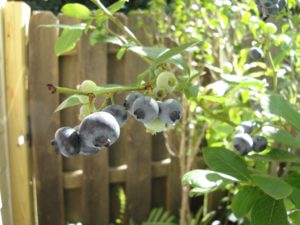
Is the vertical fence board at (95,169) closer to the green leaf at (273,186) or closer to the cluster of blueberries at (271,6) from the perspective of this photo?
the cluster of blueberries at (271,6)

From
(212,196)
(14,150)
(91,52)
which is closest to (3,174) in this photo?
(14,150)

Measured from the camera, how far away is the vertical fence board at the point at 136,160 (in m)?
2.62

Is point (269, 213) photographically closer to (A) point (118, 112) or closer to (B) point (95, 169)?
(A) point (118, 112)

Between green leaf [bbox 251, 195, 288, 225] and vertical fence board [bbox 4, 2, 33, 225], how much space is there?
53.4 inches

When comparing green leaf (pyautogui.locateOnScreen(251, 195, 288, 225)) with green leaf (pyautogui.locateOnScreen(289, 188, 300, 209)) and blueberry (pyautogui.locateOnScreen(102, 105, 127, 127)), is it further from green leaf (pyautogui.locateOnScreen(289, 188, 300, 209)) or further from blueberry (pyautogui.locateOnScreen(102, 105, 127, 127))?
blueberry (pyautogui.locateOnScreen(102, 105, 127, 127))

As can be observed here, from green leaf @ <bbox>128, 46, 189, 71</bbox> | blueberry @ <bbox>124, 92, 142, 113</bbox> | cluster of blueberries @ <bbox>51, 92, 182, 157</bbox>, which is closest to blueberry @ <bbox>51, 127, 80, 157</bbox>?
cluster of blueberries @ <bbox>51, 92, 182, 157</bbox>

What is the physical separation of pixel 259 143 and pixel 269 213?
1.06 feet

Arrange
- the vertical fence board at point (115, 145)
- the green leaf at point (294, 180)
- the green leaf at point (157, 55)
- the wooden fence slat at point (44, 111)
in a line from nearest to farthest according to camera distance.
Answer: the green leaf at point (157, 55), the green leaf at point (294, 180), the wooden fence slat at point (44, 111), the vertical fence board at point (115, 145)

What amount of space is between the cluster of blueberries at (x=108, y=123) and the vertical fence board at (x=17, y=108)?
4.68ft

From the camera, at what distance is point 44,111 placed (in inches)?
95.4

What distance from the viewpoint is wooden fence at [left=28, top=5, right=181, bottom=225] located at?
7.86 feet

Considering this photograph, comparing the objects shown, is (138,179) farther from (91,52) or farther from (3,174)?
(3,174)

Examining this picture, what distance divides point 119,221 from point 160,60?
2.12 meters

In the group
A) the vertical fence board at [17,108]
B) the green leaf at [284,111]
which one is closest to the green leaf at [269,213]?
the green leaf at [284,111]
